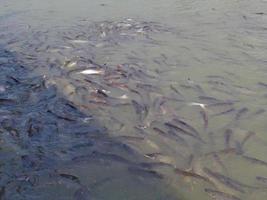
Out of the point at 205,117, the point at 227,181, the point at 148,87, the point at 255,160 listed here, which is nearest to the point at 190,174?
the point at 227,181

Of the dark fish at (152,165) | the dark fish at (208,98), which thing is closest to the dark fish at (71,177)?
the dark fish at (152,165)

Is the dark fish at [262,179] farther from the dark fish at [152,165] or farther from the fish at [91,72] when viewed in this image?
the fish at [91,72]

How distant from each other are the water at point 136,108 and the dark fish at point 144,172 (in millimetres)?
14

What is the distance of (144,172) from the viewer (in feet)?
13.7

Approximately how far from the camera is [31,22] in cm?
970

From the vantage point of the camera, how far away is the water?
4121 mm

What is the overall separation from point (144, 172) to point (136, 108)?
1.44 meters

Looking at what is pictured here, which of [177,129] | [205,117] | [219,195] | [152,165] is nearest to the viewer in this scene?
[219,195]

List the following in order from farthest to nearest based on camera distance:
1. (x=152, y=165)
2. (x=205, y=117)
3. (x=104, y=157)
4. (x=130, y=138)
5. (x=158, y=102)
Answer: (x=158, y=102)
(x=205, y=117)
(x=130, y=138)
(x=104, y=157)
(x=152, y=165)

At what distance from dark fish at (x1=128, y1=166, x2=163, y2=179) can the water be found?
0.01 m

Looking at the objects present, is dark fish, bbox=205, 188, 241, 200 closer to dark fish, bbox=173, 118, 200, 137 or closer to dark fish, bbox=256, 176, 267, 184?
dark fish, bbox=256, 176, 267, 184

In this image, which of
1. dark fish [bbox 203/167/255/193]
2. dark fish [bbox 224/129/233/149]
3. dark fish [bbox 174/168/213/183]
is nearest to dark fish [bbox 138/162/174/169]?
dark fish [bbox 174/168/213/183]

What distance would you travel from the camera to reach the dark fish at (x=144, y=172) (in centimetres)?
414

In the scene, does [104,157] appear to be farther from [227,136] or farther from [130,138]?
[227,136]
